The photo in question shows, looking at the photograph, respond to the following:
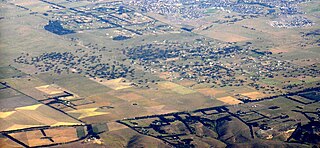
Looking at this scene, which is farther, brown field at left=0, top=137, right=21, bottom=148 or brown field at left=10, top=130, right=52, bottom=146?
brown field at left=10, top=130, right=52, bottom=146

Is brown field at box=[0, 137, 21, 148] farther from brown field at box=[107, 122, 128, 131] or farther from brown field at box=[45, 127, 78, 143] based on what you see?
brown field at box=[107, 122, 128, 131]

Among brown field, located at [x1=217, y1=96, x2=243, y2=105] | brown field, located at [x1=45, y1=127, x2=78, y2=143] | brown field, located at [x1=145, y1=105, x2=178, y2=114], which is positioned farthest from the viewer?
brown field, located at [x1=217, y1=96, x2=243, y2=105]

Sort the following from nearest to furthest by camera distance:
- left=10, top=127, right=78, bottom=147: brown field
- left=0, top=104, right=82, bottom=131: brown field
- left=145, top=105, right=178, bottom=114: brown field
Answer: left=10, top=127, right=78, bottom=147: brown field → left=0, top=104, right=82, bottom=131: brown field → left=145, top=105, right=178, bottom=114: brown field

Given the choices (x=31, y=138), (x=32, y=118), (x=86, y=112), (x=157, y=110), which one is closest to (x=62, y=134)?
(x=31, y=138)

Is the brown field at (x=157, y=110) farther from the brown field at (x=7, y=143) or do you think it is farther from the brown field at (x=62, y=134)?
the brown field at (x=7, y=143)

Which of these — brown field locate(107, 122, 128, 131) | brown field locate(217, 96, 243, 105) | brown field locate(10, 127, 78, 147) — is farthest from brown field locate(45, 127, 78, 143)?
brown field locate(217, 96, 243, 105)

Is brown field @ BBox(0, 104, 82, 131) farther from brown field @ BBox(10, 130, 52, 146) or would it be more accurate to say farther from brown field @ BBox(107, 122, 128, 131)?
brown field @ BBox(107, 122, 128, 131)

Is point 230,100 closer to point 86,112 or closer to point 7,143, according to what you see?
point 86,112

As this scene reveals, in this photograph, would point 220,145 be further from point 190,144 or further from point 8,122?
point 8,122

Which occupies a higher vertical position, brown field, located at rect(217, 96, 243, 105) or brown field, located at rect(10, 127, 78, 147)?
brown field, located at rect(10, 127, 78, 147)

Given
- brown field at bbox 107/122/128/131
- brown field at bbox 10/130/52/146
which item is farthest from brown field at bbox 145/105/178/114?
brown field at bbox 10/130/52/146

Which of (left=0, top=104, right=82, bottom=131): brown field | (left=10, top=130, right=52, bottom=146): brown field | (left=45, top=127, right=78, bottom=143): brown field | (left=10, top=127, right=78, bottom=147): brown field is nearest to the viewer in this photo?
(left=10, top=130, right=52, bottom=146): brown field

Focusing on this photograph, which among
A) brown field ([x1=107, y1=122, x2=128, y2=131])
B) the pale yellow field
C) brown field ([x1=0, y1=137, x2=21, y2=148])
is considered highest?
brown field ([x1=0, y1=137, x2=21, y2=148])

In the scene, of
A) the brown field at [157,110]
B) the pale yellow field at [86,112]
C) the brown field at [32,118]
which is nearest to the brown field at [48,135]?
the brown field at [32,118]
